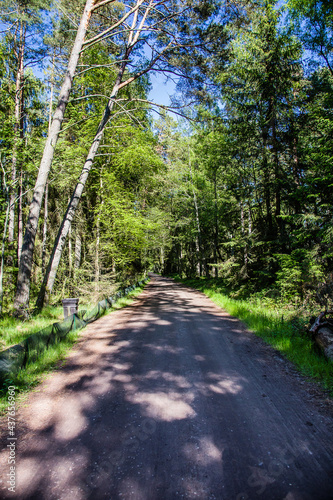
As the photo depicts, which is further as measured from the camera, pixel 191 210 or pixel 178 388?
pixel 191 210

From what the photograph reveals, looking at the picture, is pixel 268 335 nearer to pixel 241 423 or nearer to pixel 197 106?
pixel 241 423

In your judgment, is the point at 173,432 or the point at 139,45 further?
the point at 139,45

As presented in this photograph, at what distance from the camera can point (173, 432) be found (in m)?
2.61

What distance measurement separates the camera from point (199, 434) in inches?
101

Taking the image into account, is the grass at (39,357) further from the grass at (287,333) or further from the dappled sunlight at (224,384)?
the grass at (287,333)

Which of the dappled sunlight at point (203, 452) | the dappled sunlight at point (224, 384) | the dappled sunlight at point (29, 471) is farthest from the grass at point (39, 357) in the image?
the dappled sunlight at point (224, 384)

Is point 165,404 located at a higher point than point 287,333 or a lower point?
lower

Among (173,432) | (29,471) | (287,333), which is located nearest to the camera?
(29,471)

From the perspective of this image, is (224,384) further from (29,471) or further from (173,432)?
(29,471)

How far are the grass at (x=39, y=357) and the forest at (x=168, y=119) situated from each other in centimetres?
47

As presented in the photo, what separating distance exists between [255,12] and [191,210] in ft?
42.8

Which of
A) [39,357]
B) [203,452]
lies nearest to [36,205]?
[39,357]

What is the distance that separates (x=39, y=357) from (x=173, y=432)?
114 inches

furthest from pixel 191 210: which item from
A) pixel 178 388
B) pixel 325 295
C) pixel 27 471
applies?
pixel 27 471
